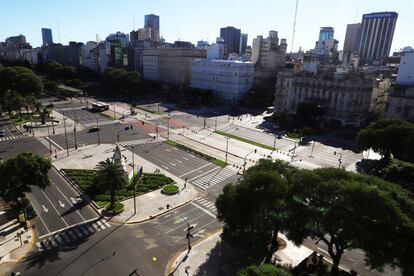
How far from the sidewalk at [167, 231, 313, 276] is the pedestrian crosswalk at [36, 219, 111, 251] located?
1393 centimetres

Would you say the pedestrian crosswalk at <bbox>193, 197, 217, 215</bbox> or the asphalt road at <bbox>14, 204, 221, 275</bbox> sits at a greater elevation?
the pedestrian crosswalk at <bbox>193, 197, 217, 215</bbox>

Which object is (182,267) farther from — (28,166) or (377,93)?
(377,93)

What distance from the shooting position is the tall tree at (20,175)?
41.9 meters

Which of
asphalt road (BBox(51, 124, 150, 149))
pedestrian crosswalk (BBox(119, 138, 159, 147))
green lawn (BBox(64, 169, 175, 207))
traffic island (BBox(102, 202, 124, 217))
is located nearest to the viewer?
traffic island (BBox(102, 202, 124, 217))

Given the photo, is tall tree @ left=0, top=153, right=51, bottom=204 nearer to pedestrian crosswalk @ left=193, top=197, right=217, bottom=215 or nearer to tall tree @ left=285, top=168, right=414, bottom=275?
pedestrian crosswalk @ left=193, top=197, right=217, bottom=215

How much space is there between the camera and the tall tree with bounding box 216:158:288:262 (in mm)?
33156

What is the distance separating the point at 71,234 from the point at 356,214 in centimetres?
3746

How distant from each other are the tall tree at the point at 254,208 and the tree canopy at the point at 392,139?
4936cm

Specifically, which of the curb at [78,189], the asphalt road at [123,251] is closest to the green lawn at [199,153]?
the asphalt road at [123,251]

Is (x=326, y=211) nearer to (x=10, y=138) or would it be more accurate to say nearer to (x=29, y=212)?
(x=29, y=212)

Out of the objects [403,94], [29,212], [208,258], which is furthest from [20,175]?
[403,94]

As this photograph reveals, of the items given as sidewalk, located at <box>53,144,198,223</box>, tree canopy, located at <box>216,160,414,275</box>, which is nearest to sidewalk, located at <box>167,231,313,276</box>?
tree canopy, located at <box>216,160,414,275</box>

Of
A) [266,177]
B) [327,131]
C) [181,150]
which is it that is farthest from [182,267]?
[327,131]

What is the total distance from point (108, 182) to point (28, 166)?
38.2ft
